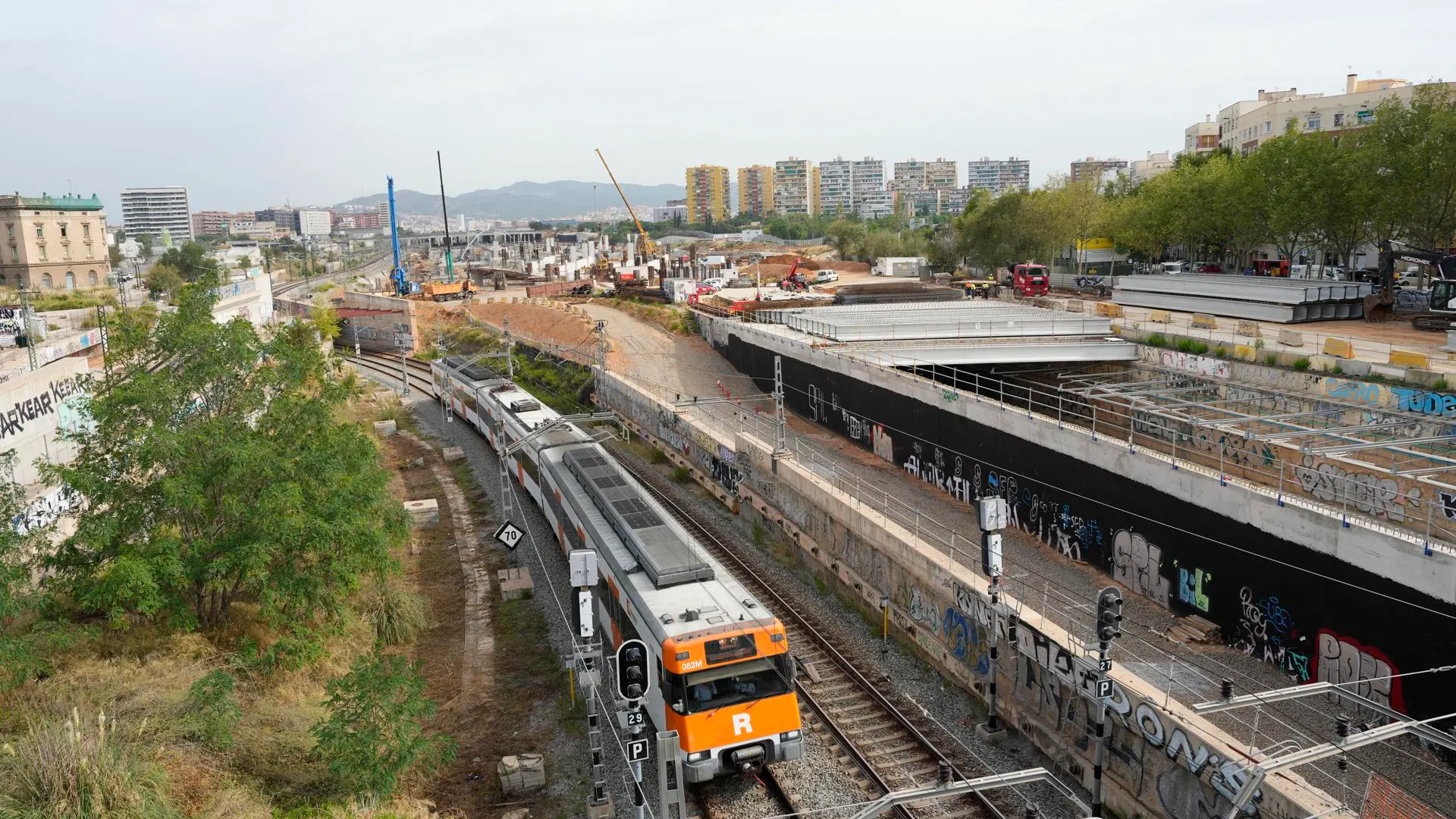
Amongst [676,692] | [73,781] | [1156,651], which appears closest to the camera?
[73,781]

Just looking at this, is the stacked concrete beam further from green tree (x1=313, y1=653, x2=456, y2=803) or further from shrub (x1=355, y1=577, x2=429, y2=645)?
green tree (x1=313, y1=653, x2=456, y2=803)

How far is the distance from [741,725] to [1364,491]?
1426cm

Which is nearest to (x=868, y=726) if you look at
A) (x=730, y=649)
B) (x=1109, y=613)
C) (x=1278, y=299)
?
(x=730, y=649)

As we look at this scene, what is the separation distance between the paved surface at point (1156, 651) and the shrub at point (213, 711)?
50.1ft

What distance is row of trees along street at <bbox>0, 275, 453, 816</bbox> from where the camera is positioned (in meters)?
14.5

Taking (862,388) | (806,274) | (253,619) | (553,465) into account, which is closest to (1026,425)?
(862,388)

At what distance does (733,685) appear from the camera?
50.5ft

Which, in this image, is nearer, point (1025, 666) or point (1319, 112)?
point (1025, 666)

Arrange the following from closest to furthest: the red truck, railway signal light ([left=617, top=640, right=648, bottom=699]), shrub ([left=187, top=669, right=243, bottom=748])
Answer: railway signal light ([left=617, top=640, right=648, bottom=699]), shrub ([left=187, top=669, right=243, bottom=748]), the red truck

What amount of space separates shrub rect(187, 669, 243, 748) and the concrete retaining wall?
522 inches

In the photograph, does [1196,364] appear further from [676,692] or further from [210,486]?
[210,486]

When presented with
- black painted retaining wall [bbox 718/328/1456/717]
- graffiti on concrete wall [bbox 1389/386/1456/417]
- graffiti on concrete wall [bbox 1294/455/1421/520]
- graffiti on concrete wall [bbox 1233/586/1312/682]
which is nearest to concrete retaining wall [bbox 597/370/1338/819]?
black painted retaining wall [bbox 718/328/1456/717]

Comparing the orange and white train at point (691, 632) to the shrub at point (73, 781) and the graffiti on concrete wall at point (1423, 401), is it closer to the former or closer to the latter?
the shrub at point (73, 781)

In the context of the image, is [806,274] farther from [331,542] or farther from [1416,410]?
[331,542]
